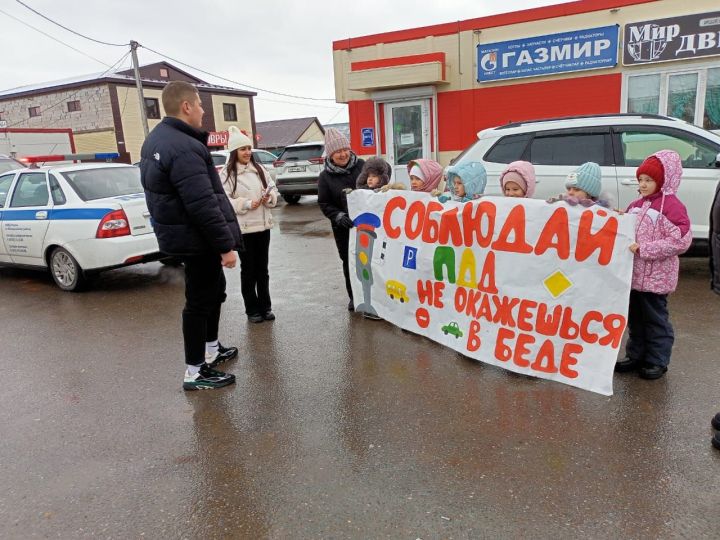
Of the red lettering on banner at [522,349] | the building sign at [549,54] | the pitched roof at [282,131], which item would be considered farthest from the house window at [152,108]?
the red lettering on banner at [522,349]

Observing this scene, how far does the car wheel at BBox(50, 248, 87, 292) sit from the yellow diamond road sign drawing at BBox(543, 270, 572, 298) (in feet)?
18.9

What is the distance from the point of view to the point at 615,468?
2812 mm

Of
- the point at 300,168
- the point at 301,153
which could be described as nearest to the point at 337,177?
the point at 300,168

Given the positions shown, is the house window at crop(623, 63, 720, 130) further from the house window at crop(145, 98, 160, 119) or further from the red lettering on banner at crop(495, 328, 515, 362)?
the house window at crop(145, 98, 160, 119)

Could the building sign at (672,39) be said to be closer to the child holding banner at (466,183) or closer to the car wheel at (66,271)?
the child holding banner at (466,183)

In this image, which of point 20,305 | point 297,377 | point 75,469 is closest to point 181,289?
point 20,305

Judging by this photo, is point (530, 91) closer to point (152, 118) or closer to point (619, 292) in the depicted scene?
point (619, 292)

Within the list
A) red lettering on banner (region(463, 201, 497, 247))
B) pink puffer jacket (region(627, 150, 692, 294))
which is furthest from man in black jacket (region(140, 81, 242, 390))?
pink puffer jacket (region(627, 150, 692, 294))

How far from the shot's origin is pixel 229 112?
43.3 metres

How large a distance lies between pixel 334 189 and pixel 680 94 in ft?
29.6

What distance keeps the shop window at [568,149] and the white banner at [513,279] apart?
2.74 metres

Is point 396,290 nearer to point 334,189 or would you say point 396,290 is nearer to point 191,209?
point 334,189

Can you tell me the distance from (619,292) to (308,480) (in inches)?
88.4

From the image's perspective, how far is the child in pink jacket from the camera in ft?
11.3
